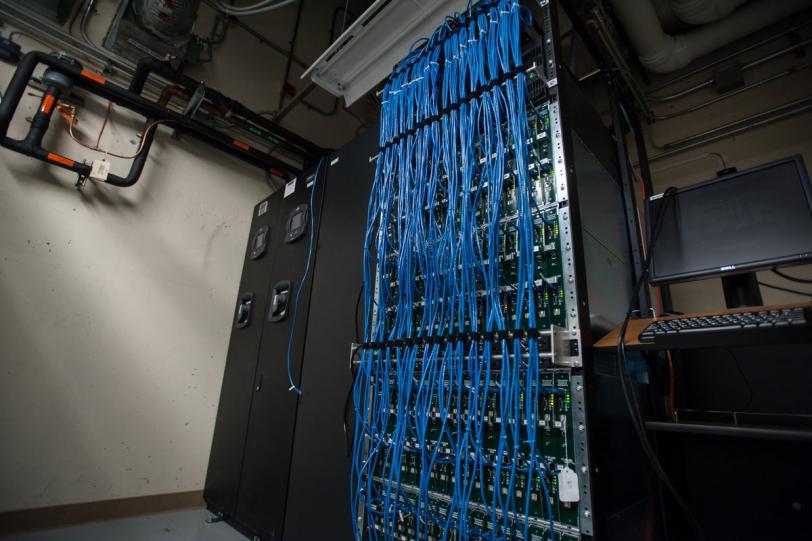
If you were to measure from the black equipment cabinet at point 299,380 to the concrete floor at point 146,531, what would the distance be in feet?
0.31

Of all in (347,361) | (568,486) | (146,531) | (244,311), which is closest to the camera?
(568,486)

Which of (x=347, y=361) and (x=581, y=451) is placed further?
(x=347, y=361)

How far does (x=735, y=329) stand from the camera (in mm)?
754

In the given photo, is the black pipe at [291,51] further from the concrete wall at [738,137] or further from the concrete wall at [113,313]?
the concrete wall at [738,137]

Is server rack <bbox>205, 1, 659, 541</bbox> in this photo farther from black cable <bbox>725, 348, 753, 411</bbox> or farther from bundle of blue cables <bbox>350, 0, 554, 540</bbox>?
black cable <bbox>725, 348, 753, 411</bbox>

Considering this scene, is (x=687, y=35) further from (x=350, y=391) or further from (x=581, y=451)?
(x=350, y=391)

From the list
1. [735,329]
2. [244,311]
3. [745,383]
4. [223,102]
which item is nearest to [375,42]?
[223,102]

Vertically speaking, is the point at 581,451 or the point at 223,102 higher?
the point at 223,102

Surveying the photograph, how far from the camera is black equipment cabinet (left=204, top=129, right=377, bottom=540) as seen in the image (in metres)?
1.50

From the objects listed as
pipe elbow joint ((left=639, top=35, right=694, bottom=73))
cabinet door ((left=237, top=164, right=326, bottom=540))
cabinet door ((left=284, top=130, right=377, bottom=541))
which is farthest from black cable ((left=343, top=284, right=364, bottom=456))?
pipe elbow joint ((left=639, top=35, right=694, bottom=73))

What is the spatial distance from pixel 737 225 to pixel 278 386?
189 cm

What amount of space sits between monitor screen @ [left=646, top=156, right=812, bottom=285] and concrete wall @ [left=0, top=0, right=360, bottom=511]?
2.54 m

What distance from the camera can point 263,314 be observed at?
2.30 m

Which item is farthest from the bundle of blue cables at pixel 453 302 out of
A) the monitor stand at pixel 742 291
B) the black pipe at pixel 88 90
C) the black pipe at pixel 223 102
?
the black pipe at pixel 88 90
